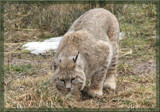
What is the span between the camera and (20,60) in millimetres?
6812

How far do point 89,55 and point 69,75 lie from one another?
0.60 meters

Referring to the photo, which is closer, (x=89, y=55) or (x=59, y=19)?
(x=89, y=55)

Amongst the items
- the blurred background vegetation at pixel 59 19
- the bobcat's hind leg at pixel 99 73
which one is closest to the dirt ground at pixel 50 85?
the bobcat's hind leg at pixel 99 73

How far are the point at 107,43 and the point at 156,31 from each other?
128 inches

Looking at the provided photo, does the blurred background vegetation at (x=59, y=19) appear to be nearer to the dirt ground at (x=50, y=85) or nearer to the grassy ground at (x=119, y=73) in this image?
the grassy ground at (x=119, y=73)

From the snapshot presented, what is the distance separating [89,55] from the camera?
4.44 m

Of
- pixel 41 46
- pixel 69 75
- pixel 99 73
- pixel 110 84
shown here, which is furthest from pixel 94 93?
pixel 41 46

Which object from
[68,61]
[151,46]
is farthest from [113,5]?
[68,61]

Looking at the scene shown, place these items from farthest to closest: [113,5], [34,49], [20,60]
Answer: [113,5], [34,49], [20,60]

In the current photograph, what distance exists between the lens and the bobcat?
4.04m

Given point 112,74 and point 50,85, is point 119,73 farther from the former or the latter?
point 50,85

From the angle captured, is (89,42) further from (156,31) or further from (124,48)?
(156,31)

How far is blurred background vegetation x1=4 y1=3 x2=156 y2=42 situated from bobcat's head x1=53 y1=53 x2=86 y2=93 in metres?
4.03

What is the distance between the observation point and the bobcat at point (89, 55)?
13.3ft
